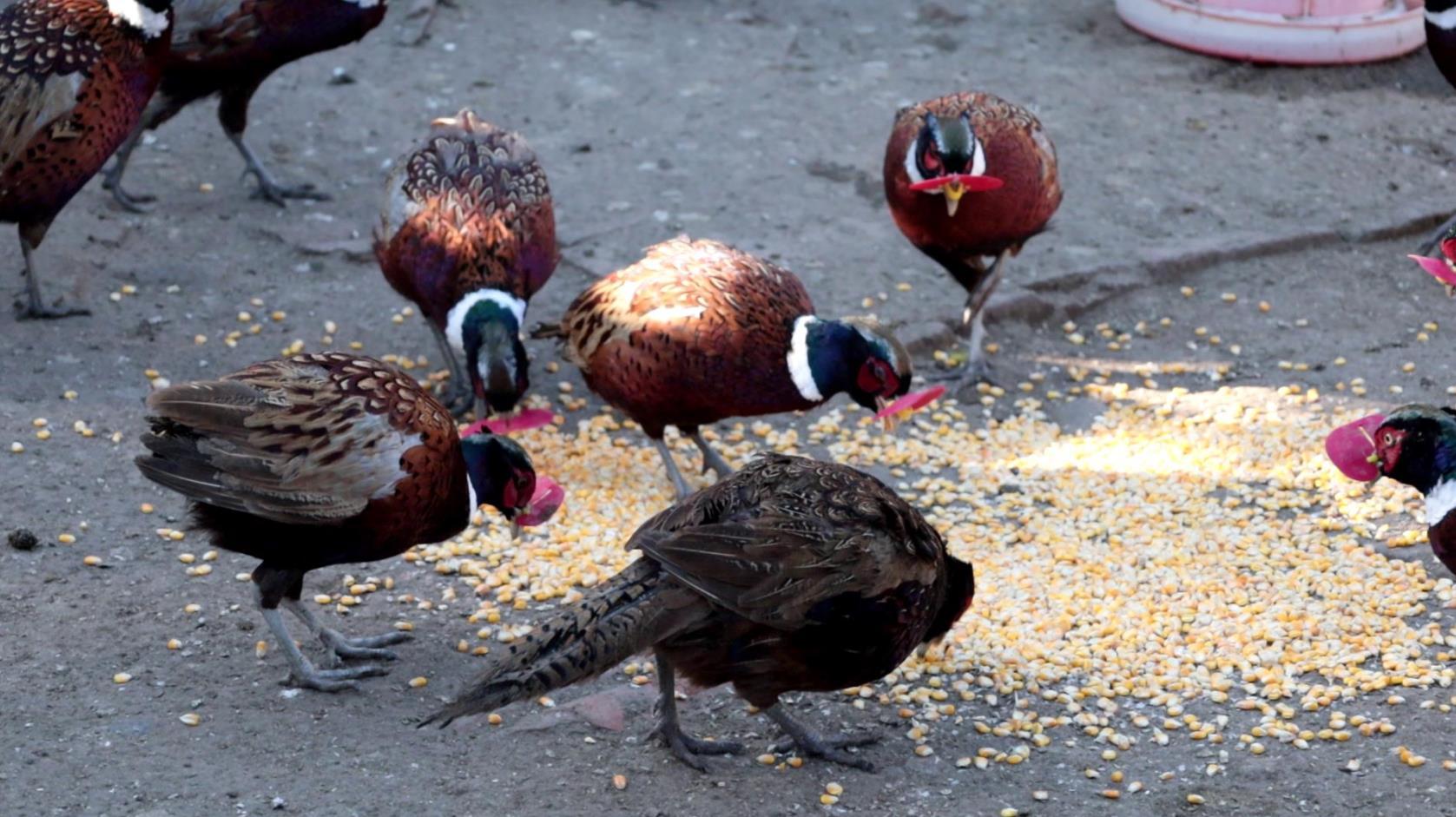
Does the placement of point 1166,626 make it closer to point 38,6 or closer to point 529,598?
point 529,598

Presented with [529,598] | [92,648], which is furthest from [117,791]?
[529,598]

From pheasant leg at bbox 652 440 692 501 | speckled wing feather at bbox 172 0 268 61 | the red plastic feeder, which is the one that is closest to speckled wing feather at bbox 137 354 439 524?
pheasant leg at bbox 652 440 692 501

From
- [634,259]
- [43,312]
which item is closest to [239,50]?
[43,312]

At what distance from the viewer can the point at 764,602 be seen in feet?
12.1

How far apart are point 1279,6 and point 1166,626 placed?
5114 millimetres

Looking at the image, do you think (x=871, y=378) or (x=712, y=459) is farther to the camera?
(x=712, y=459)

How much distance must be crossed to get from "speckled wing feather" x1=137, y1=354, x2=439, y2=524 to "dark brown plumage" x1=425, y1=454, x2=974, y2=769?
2.00 feet

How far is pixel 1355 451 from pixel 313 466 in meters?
2.63

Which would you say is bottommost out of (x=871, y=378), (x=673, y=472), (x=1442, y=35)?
(x=673, y=472)

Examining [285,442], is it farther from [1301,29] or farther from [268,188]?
[1301,29]

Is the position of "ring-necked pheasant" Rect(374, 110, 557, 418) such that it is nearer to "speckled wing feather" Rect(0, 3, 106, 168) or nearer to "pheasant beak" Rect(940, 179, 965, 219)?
"speckled wing feather" Rect(0, 3, 106, 168)

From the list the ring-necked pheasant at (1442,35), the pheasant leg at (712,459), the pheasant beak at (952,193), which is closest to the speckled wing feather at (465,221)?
the pheasant leg at (712,459)

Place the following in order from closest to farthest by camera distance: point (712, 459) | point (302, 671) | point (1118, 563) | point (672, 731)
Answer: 1. point (672, 731)
2. point (302, 671)
3. point (1118, 563)
4. point (712, 459)

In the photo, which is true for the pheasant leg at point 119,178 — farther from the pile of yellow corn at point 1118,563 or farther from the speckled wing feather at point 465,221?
the pile of yellow corn at point 1118,563
